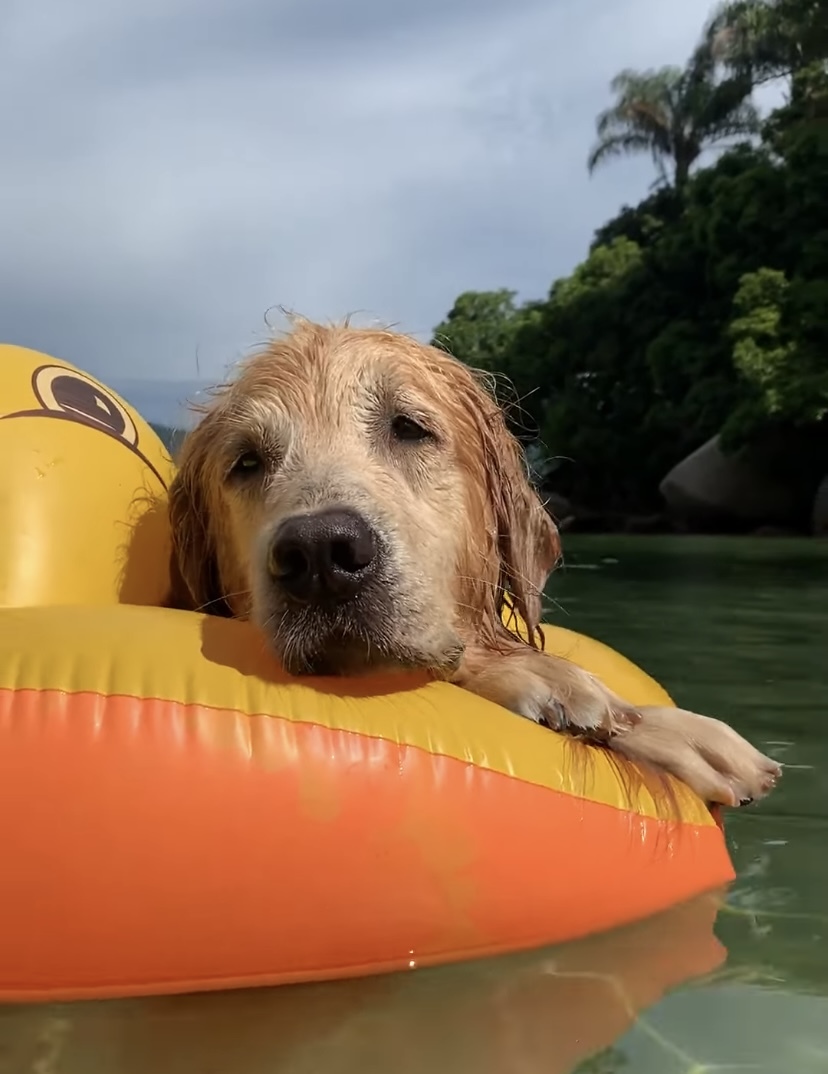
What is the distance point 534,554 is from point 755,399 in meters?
31.2

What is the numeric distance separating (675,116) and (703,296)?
9981 mm

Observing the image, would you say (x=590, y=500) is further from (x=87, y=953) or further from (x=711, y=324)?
(x=87, y=953)

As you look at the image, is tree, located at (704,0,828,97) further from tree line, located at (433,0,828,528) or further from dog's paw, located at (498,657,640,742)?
dog's paw, located at (498,657,640,742)

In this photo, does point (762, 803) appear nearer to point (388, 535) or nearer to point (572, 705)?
point (572, 705)

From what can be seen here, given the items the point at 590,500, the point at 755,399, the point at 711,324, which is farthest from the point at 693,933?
the point at 590,500

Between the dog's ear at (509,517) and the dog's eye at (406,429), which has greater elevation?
the dog's eye at (406,429)

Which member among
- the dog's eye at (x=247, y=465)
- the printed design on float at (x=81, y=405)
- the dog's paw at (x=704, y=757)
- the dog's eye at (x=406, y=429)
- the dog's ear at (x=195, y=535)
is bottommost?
the dog's paw at (x=704, y=757)

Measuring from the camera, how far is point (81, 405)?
447 cm

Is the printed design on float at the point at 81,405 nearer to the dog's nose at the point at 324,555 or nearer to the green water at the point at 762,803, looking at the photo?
the dog's nose at the point at 324,555

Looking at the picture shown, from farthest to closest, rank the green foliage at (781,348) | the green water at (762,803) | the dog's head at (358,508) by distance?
the green foliage at (781,348) < the dog's head at (358,508) < the green water at (762,803)

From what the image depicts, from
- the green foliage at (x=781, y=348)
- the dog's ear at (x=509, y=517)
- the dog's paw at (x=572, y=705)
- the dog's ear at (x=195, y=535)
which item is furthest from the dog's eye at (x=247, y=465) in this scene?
the green foliage at (x=781, y=348)

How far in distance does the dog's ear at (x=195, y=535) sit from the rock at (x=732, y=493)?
3475 cm

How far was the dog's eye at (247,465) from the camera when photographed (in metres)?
4.09

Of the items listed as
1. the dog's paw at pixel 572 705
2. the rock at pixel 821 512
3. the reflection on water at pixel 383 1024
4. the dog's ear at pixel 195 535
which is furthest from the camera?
the rock at pixel 821 512
